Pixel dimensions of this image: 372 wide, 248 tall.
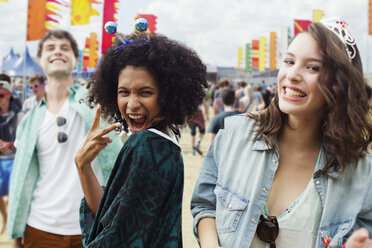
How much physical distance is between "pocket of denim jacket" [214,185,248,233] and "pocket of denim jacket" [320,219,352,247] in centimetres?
31

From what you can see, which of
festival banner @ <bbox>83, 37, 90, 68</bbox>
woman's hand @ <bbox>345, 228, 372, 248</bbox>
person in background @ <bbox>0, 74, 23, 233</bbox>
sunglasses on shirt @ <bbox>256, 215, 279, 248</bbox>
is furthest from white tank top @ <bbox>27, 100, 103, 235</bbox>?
festival banner @ <bbox>83, 37, 90, 68</bbox>

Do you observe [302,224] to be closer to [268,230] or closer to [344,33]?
[268,230]

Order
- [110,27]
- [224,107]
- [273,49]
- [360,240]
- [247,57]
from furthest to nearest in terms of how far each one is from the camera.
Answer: [247,57] < [273,49] < [224,107] < [110,27] < [360,240]

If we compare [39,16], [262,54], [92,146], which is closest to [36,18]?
[39,16]

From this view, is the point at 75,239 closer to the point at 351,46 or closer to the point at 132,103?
the point at 132,103

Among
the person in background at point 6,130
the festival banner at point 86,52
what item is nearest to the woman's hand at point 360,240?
the person in background at point 6,130

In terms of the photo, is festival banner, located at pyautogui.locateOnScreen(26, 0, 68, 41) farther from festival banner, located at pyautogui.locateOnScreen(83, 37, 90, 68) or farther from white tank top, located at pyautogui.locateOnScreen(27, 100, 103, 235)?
festival banner, located at pyautogui.locateOnScreen(83, 37, 90, 68)

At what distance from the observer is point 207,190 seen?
5.27 feet

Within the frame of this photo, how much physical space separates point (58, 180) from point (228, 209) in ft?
4.81

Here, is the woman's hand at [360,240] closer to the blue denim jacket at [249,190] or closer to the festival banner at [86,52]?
the blue denim jacket at [249,190]

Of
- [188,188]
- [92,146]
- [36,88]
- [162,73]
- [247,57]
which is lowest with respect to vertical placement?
[188,188]

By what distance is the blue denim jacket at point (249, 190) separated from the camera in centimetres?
141

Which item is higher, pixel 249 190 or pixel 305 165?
pixel 305 165

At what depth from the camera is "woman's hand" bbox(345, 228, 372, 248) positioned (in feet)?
4.01
